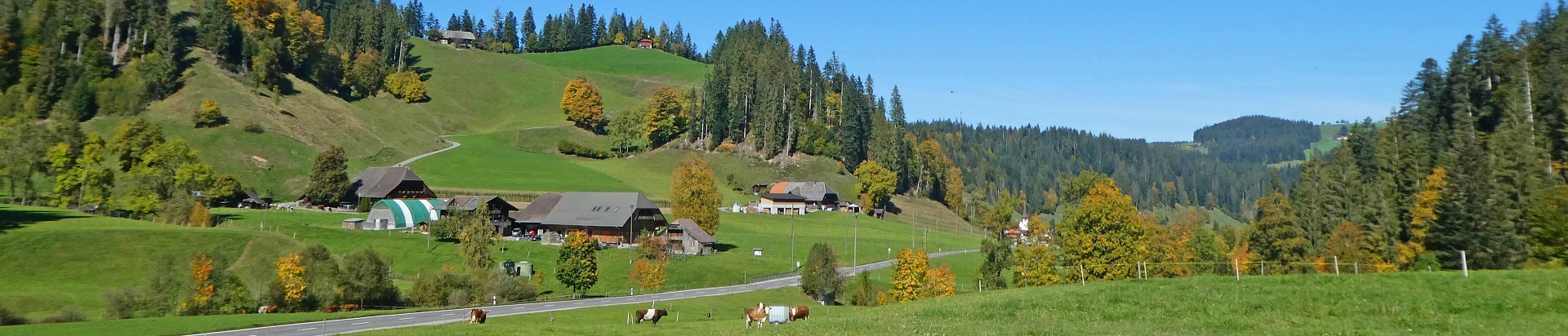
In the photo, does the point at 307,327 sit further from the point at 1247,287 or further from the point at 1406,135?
the point at 1406,135

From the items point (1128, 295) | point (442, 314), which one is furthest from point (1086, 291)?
point (442, 314)

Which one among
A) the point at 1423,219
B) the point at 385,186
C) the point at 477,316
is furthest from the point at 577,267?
the point at 1423,219

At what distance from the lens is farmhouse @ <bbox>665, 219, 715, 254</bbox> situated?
91.1 meters

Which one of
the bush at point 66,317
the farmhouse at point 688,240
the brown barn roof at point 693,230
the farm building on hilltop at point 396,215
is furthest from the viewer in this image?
the farm building on hilltop at point 396,215

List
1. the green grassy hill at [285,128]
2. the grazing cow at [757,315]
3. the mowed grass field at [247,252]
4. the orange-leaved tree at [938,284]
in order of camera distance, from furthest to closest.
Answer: the green grassy hill at [285,128]
the orange-leaved tree at [938,284]
the mowed grass field at [247,252]
the grazing cow at [757,315]

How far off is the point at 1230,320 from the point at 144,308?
5300 cm

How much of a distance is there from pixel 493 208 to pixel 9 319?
5261cm

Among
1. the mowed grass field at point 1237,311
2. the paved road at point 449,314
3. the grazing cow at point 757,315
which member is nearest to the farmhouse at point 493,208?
the paved road at point 449,314

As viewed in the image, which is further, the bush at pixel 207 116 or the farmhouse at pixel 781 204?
the farmhouse at pixel 781 204

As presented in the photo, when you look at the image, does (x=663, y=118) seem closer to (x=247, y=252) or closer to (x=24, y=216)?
(x=247, y=252)

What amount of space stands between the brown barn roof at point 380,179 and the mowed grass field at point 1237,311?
77.4m

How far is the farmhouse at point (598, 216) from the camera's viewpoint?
314ft

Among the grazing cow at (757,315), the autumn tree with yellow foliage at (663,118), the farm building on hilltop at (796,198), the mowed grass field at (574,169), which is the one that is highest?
the autumn tree with yellow foliage at (663,118)

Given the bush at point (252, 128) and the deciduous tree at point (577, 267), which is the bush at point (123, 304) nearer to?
the deciduous tree at point (577, 267)
